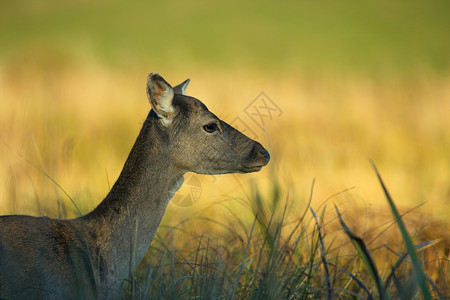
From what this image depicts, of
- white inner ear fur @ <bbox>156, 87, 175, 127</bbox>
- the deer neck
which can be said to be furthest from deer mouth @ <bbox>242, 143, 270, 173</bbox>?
white inner ear fur @ <bbox>156, 87, 175, 127</bbox>

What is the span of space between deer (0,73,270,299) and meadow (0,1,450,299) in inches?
9.2

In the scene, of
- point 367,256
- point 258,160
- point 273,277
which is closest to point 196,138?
point 258,160

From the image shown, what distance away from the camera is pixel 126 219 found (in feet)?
14.8

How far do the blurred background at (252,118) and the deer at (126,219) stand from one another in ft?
1.55

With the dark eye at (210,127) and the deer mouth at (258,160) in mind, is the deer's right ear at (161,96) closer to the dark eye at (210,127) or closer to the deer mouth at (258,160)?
the dark eye at (210,127)

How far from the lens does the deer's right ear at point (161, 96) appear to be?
4.70m

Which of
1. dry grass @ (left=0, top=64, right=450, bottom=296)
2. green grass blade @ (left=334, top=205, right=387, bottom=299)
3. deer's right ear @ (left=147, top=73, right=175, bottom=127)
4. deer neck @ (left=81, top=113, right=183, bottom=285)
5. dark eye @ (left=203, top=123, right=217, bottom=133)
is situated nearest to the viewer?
green grass blade @ (left=334, top=205, right=387, bottom=299)

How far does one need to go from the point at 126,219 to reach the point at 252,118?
148 inches

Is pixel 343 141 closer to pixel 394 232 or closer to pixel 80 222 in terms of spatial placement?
pixel 394 232

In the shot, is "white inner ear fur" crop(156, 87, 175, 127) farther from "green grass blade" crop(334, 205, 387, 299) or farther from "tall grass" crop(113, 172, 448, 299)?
"green grass blade" crop(334, 205, 387, 299)

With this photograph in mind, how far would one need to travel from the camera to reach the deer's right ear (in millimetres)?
4695

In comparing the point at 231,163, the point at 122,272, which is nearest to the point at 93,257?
the point at 122,272

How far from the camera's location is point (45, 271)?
4.12m

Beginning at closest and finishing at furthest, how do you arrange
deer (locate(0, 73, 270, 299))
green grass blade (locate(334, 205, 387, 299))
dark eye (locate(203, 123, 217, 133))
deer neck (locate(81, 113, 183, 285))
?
green grass blade (locate(334, 205, 387, 299)) → deer (locate(0, 73, 270, 299)) → deer neck (locate(81, 113, 183, 285)) → dark eye (locate(203, 123, 217, 133))
